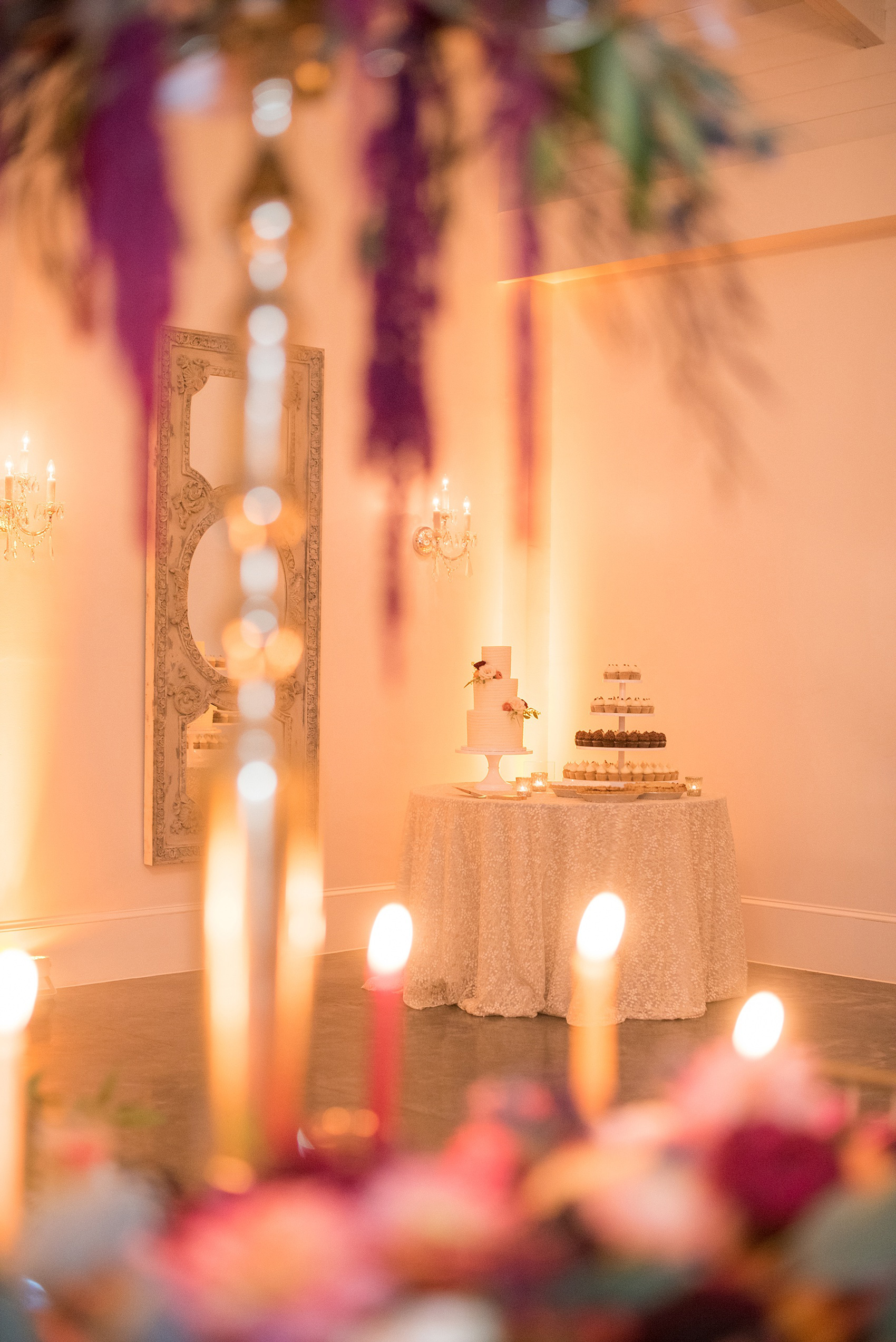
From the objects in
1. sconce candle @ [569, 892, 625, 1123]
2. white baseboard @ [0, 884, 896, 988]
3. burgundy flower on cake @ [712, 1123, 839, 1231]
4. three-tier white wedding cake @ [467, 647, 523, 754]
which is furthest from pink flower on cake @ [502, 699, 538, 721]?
burgundy flower on cake @ [712, 1123, 839, 1231]

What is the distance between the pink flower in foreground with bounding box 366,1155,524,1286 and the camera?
20.8 inches

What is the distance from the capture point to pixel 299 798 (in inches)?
19.4

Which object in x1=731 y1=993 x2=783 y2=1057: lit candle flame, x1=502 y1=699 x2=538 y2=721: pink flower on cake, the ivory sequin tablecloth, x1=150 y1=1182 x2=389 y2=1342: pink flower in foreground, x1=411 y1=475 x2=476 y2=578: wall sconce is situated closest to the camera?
x1=150 y1=1182 x2=389 y2=1342: pink flower in foreground

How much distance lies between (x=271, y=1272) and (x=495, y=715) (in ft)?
18.3

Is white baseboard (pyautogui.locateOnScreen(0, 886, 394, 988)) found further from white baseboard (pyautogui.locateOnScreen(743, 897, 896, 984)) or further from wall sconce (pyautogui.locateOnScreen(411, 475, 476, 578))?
white baseboard (pyautogui.locateOnScreen(743, 897, 896, 984))

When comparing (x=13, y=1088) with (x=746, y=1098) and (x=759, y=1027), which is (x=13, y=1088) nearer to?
(x=746, y=1098)

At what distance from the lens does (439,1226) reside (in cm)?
56

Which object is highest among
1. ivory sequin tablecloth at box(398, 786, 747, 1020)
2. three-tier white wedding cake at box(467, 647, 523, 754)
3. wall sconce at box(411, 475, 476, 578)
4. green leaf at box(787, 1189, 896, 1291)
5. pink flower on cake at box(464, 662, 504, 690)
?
wall sconce at box(411, 475, 476, 578)

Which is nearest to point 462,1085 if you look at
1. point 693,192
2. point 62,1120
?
point 62,1120

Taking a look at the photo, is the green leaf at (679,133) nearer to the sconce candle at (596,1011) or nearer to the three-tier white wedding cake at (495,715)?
the sconce candle at (596,1011)

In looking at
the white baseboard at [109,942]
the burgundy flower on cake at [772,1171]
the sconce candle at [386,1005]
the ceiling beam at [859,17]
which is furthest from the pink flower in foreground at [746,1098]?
the ceiling beam at [859,17]

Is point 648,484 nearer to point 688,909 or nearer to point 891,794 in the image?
point 891,794

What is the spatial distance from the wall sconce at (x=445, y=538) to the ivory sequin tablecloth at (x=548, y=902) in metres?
2.04

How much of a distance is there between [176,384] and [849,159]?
3.09 metres
